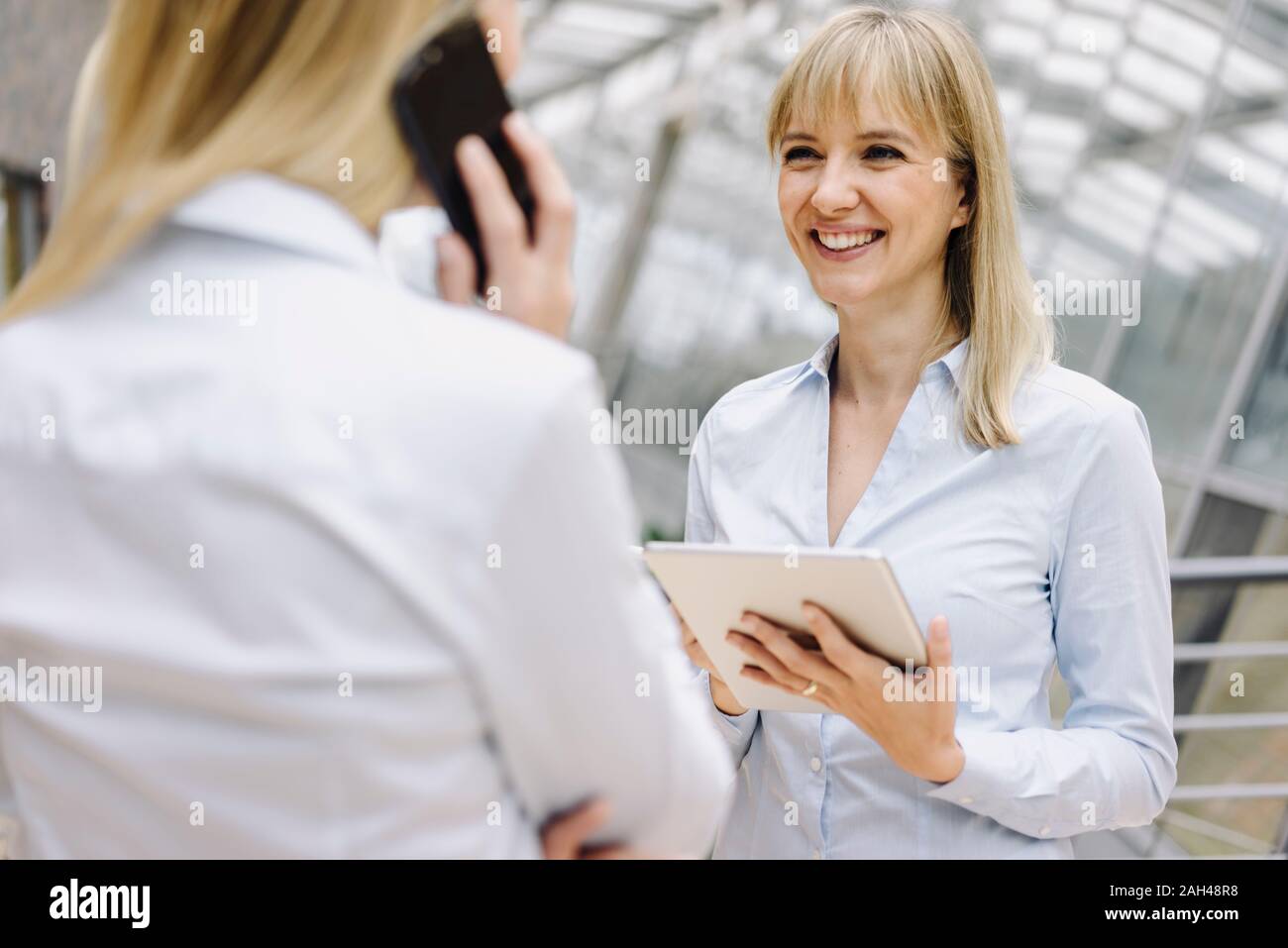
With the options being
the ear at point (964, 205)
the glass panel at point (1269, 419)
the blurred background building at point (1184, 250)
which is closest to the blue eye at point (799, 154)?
the ear at point (964, 205)

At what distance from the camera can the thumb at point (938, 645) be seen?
1.53 m

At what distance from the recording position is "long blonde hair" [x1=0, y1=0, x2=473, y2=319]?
0.92 metres

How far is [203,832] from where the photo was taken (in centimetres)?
91

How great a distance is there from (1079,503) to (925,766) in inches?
18.5

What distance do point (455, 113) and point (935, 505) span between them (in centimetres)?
114

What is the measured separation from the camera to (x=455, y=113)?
1.03m

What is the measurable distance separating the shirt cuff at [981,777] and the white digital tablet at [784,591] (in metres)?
0.22

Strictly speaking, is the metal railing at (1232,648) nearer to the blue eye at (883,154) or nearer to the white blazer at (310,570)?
the blue eye at (883,154)

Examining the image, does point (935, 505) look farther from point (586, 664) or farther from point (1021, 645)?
point (586, 664)

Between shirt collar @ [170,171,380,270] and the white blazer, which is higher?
shirt collar @ [170,171,380,270]

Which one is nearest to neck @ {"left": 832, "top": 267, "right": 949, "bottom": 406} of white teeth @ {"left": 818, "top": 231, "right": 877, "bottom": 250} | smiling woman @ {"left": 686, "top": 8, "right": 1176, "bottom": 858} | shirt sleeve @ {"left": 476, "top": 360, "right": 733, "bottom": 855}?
smiling woman @ {"left": 686, "top": 8, "right": 1176, "bottom": 858}

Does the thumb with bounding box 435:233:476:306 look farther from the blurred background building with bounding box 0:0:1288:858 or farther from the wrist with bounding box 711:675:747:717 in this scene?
the blurred background building with bounding box 0:0:1288:858
